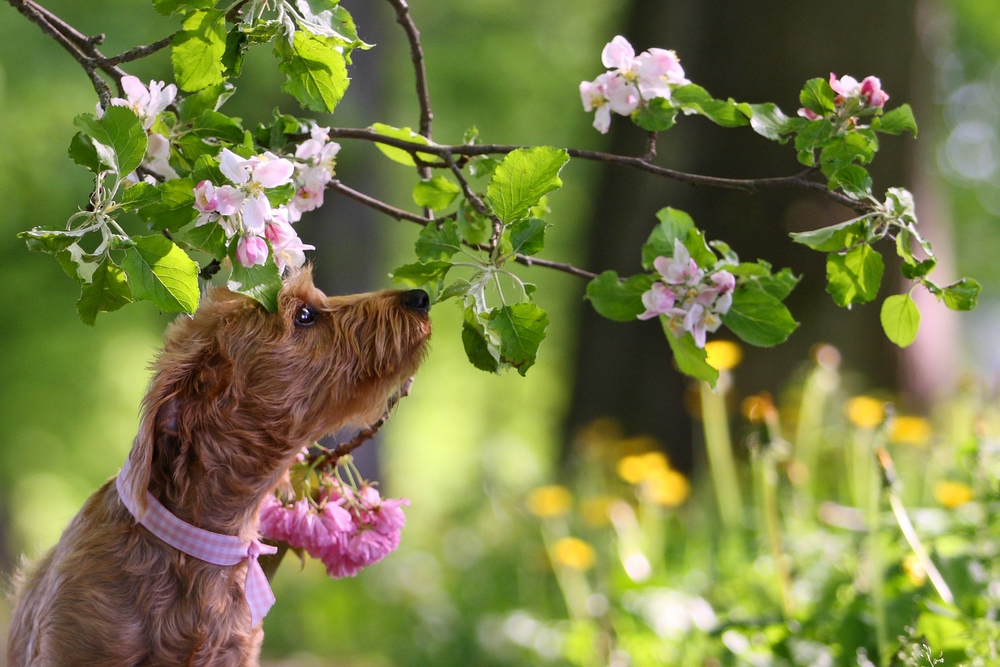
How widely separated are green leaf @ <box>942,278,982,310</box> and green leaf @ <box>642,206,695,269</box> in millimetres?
655

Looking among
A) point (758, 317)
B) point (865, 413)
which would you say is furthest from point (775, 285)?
point (865, 413)

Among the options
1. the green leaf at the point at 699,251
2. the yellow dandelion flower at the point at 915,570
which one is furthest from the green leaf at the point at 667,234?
the yellow dandelion flower at the point at 915,570

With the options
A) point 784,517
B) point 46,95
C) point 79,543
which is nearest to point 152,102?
point 79,543

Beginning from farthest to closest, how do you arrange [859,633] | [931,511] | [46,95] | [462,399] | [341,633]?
[462,399] < [46,95] < [341,633] < [931,511] < [859,633]

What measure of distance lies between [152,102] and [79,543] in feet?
3.71

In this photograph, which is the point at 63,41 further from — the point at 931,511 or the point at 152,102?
the point at 931,511

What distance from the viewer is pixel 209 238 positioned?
2018 millimetres

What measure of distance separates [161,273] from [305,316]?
78 cm

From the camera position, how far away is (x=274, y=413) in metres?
2.54

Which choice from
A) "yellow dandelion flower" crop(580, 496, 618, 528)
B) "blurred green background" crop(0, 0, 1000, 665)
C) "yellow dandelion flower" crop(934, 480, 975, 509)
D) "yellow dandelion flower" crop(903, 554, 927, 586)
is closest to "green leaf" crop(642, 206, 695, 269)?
"yellow dandelion flower" crop(903, 554, 927, 586)

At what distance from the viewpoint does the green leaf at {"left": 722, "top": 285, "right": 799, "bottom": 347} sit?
7.74 feet

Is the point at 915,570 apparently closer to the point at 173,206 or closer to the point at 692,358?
the point at 692,358

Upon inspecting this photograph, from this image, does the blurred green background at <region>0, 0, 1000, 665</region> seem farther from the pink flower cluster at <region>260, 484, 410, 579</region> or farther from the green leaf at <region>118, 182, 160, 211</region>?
the green leaf at <region>118, 182, 160, 211</region>

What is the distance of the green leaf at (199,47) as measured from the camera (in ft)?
6.88
